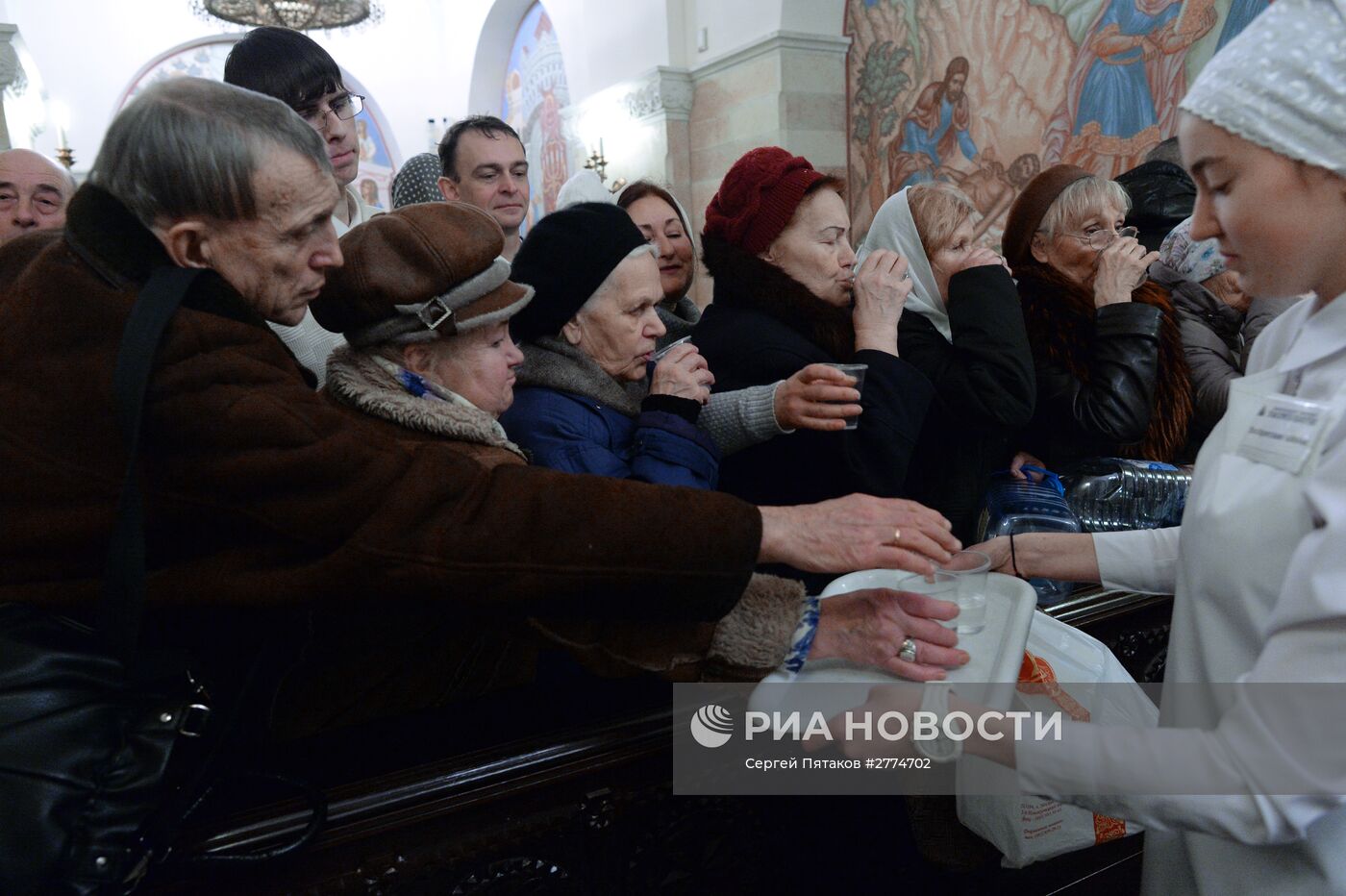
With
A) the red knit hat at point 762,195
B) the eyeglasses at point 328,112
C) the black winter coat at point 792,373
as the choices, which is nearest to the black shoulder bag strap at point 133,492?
the black winter coat at point 792,373

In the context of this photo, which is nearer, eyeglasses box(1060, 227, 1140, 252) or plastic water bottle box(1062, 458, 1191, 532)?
plastic water bottle box(1062, 458, 1191, 532)

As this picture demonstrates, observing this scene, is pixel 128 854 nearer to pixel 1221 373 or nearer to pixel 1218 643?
pixel 1218 643

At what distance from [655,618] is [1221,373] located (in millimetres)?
2711

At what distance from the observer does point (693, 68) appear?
8328 millimetres

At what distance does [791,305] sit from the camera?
235 centimetres

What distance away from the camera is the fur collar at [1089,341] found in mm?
2742

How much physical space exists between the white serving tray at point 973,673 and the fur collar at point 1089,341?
5.27 ft

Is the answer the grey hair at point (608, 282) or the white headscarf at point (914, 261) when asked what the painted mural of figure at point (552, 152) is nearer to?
the white headscarf at point (914, 261)

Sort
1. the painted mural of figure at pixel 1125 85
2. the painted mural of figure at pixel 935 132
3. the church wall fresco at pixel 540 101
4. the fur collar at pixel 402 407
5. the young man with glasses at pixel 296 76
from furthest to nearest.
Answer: the church wall fresco at pixel 540 101, the painted mural of figure at pixel 935 132, the painted mural of figure at pixel 1125 85, the young man with glasses at pixel 296 76, the fur collar at pixel 402 407

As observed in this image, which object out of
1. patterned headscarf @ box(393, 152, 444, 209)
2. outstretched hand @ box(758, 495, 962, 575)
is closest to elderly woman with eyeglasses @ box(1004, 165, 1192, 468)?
outstretched hand @ box(758, 495, 962, 575)

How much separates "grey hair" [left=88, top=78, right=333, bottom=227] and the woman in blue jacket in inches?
32.3

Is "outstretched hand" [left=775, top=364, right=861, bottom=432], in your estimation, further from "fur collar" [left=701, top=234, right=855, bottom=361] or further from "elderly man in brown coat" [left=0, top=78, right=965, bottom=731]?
"elderly man in brown coat" [left=0, top=78, right=965, bottom=731]

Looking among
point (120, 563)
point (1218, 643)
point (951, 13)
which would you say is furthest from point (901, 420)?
point (951, 13)

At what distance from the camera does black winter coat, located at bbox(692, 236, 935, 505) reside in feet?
6.97
